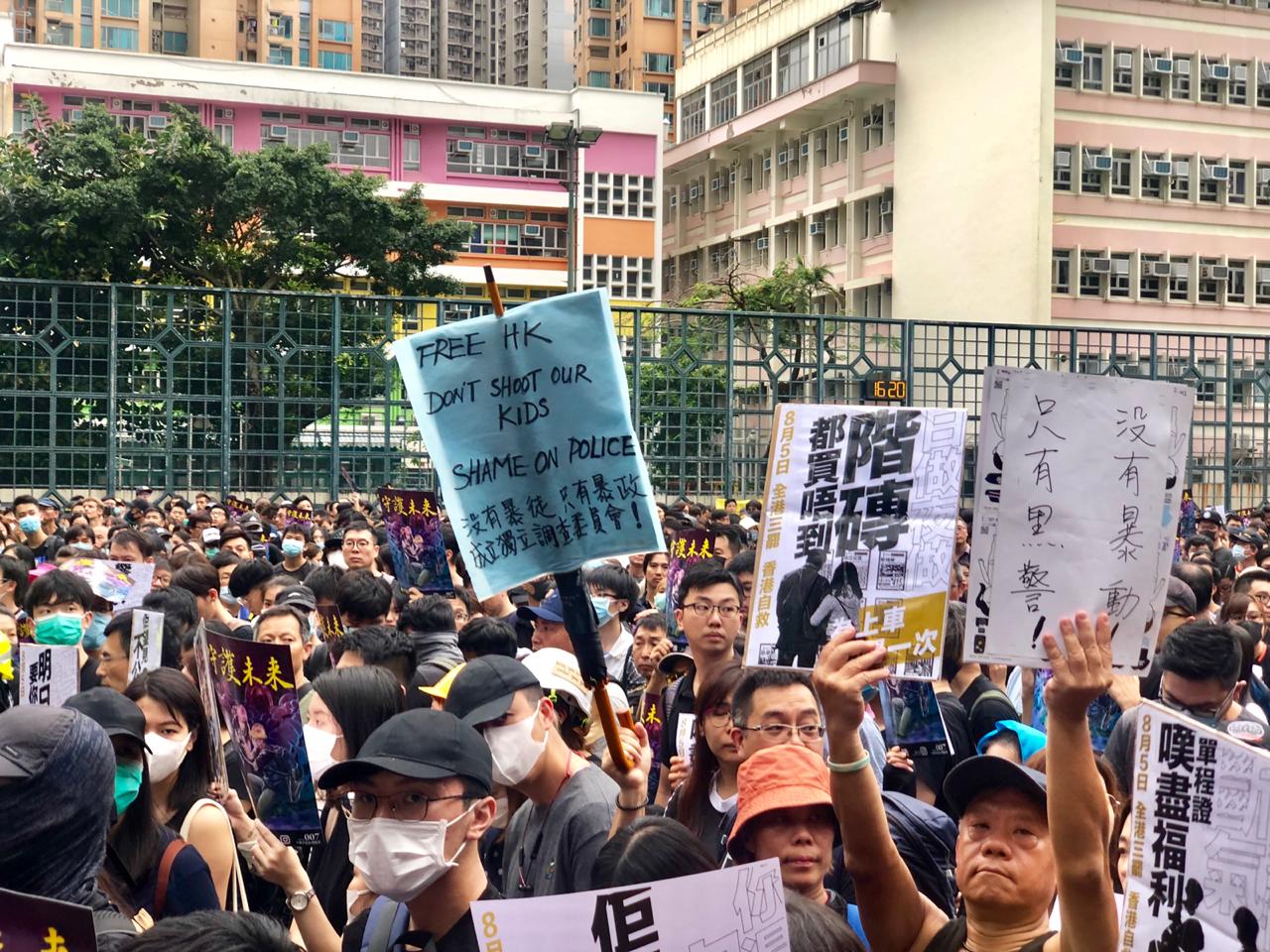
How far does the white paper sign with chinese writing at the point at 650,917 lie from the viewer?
2.62 metres

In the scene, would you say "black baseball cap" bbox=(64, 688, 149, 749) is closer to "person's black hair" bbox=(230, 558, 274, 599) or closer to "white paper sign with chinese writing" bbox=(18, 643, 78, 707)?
"white paper sign with chinese writing" bbox=(18, 643, 78, 707)

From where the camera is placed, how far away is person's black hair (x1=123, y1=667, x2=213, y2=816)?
179 inches

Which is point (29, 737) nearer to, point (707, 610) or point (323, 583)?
point (707, 610)

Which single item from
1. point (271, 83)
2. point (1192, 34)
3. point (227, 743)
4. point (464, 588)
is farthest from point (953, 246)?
point (227, 743)

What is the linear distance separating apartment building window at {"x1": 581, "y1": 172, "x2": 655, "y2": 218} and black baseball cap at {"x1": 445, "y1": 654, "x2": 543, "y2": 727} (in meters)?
54.6

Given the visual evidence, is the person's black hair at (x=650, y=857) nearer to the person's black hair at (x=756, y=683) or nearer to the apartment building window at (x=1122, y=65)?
the person's black hair at (x=756, y=683)

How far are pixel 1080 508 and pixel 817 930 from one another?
3.62 ft

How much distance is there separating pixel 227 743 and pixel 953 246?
40.2 m

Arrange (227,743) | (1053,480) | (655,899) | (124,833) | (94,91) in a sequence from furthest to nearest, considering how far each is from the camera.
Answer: (94,91) < (227,743) < (124,833) < (1053,480) < (655,899)

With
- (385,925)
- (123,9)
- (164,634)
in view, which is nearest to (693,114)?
(123,9)

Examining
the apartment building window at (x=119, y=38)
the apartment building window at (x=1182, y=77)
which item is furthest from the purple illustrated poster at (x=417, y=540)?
the apartment building window at (x=119, y=38)

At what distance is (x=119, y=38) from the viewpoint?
258ft

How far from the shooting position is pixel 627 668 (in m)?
7.41

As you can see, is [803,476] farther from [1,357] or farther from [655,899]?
[1,357]
